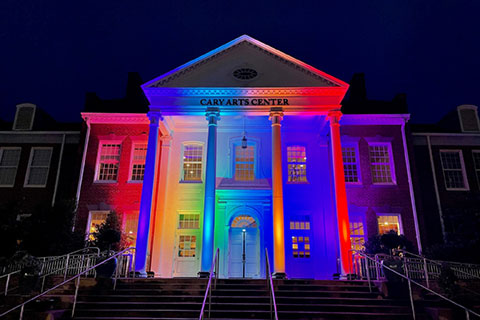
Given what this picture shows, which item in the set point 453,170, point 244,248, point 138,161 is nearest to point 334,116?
point 244,248

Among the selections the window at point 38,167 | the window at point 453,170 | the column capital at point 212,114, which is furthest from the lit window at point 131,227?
the window at point 453,170

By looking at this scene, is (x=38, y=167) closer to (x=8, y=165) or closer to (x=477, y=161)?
(x=8, y=165)

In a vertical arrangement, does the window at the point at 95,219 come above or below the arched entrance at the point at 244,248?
above

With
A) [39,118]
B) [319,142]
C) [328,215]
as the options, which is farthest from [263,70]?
[39,118]

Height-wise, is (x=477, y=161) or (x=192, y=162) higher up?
(x=477, y=161)

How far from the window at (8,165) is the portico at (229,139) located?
8.50 meters

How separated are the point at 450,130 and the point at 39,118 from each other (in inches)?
958

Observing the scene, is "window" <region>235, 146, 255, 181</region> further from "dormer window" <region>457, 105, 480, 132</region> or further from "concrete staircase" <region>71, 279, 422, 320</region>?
"dormer window" <region>457, 105, 480, 132</region>

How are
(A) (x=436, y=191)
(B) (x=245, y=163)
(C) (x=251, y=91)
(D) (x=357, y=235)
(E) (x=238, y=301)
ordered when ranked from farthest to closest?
(B) (x=245, y=163)
(A) (x=436, y=191)
(D) (x=357, y=235)
(C) (x=251, y=91)
(E) (x=238, y=301)

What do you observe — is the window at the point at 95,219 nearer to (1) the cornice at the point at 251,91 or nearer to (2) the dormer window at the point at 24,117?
(1) the cornice at the point at 251,91

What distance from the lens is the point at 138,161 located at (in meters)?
20.0

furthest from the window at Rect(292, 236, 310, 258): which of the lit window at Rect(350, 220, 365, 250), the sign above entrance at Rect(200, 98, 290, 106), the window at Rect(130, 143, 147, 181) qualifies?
the window at Rect(130, 143, 147, 181)

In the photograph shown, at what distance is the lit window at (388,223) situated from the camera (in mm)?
18517

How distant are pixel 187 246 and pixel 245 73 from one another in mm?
8840
